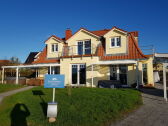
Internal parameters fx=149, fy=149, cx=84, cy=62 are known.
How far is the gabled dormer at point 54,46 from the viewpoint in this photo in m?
21.9

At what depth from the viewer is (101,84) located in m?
16.7

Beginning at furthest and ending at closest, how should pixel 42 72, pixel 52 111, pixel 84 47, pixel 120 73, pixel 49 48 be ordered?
1. pixel 42 72
2. pixel 49 48
3. pixel 84 47
4. pixel 120 73
5. pixel 52 111

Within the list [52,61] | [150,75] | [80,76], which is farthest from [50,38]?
[150,75]

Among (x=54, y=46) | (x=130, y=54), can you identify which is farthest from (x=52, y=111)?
(x=54, y=46)

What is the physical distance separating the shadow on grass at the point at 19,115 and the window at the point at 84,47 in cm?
1262

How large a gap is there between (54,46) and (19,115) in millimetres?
16510

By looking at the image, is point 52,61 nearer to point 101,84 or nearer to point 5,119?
point 101,84

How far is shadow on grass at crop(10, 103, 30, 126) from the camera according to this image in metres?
6.10

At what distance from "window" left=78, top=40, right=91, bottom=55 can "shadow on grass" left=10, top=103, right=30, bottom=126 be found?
41.4ft

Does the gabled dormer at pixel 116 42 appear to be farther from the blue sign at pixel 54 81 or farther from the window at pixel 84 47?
the blue sign at pixel 54 81

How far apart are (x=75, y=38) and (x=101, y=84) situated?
7.78 m

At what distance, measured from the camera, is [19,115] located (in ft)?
22.7

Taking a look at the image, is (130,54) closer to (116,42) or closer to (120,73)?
(116,42)

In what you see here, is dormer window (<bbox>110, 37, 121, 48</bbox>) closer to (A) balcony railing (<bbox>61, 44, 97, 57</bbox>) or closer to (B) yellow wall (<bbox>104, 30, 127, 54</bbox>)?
(B) yellow wall (<bbox>104, 30, 127, 54</bbox>)
